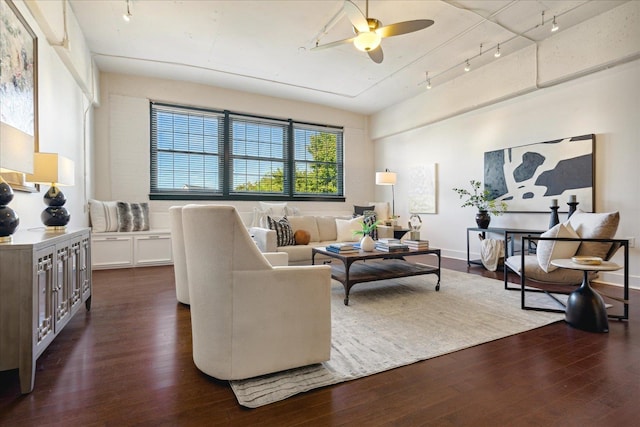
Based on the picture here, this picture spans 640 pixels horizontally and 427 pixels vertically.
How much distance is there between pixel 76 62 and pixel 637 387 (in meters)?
5.86

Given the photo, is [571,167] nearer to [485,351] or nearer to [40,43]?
[485,351]

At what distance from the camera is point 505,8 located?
142 inches

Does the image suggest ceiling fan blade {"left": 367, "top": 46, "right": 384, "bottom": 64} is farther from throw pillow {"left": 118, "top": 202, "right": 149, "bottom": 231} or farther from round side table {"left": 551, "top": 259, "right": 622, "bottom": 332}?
throw pillow {"left": 118, "top": 202, "right": 149, "bottom": 231}

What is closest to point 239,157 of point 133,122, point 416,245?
point 133,122

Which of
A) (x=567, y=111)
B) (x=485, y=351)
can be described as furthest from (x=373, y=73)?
(x=485, y=351)

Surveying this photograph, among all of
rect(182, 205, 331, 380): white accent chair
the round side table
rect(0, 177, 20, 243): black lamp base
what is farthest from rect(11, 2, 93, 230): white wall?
the round side table

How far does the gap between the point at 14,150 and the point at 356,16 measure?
2815mm

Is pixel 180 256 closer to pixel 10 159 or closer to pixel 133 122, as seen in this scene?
pixel 10 159

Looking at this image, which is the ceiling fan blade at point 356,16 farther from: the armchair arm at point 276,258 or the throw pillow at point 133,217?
the throw pillow at point 133,217

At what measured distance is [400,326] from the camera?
2.46 metres

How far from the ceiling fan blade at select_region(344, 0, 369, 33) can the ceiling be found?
2.37ft

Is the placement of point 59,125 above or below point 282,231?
above

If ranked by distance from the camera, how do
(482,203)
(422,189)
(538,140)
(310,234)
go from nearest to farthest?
(538,140) → (310,234) → (482,203) → (422,189)

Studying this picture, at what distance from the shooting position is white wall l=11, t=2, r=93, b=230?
2.76 meters
